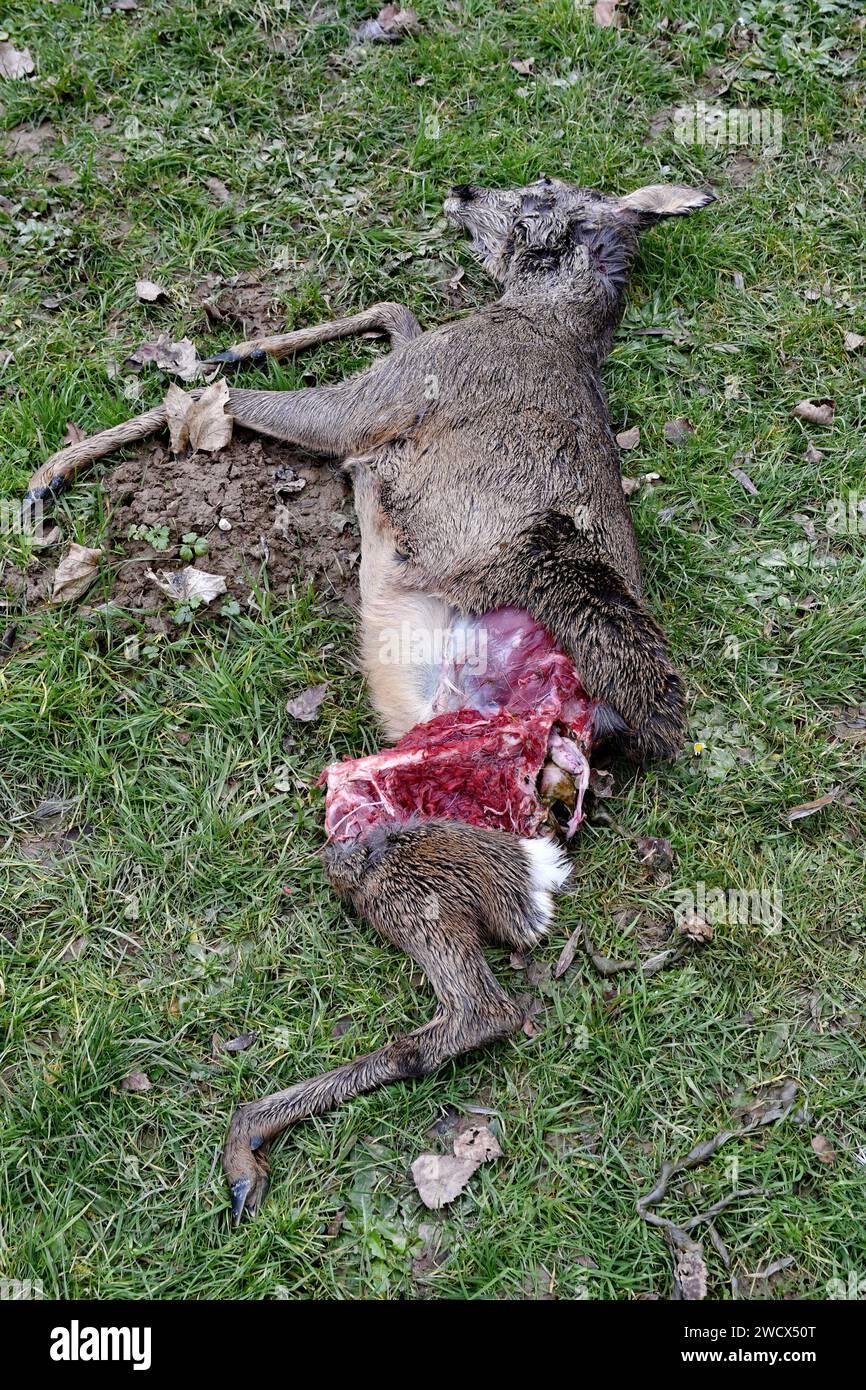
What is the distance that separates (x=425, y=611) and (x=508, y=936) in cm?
124

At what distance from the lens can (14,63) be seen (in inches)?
224

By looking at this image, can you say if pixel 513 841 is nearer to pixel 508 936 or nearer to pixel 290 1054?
pixel 508 936

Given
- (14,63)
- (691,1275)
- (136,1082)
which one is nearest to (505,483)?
(136,1082)

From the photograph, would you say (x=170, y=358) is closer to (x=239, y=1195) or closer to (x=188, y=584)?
(x=188, y=584)

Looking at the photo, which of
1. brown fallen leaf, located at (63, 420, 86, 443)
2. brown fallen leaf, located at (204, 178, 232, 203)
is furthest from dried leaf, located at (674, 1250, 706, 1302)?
brown fallen leaf, located at (204, 178, 232, 203)

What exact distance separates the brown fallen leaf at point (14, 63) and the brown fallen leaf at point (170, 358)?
189 cm

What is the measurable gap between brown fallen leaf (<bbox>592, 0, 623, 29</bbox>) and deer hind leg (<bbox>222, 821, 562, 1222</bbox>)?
4.87 metres

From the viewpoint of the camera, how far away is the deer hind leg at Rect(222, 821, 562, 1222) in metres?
3.52

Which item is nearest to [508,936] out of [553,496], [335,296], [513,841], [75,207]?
[513,841]

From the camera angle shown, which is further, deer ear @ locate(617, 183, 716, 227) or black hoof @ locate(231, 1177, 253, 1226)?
deer ear @ locate(617, 183, 716, 227)

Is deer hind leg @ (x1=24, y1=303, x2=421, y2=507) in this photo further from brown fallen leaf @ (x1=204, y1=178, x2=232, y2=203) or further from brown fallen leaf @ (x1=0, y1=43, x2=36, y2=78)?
brown fallen leaf @ (x1=0, y1=43, x2=36, y2=78)

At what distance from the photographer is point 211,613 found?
445cm

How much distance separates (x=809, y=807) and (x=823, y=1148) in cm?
125

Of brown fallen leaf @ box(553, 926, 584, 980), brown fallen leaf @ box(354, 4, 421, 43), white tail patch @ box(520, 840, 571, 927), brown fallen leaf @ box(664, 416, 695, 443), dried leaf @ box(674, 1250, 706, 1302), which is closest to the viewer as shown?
dried leaf @ box(674, 1250, 706, 1302)
